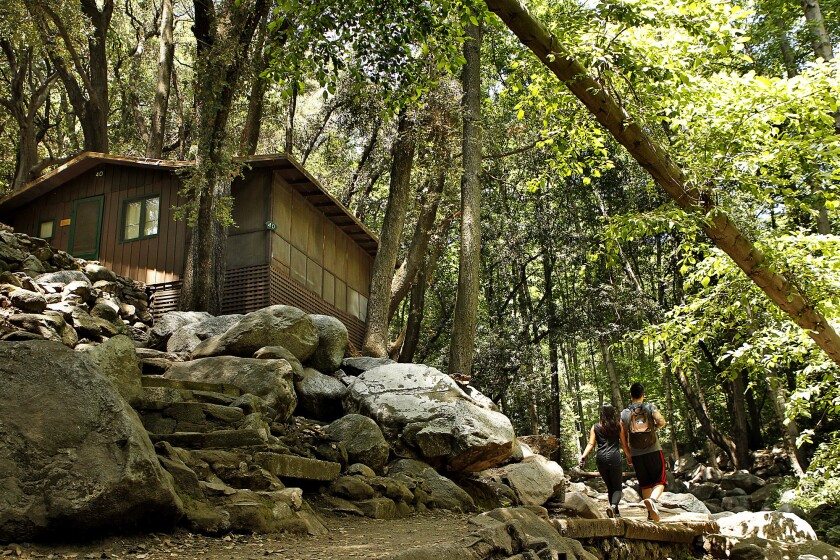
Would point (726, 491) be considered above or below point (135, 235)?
below

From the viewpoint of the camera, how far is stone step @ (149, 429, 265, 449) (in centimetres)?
712

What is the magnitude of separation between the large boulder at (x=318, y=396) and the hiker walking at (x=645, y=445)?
16.2ft

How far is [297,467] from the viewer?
7398mm

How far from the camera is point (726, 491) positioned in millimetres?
21172

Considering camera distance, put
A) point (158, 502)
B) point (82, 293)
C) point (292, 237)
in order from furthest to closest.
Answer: point (292, 237) → point (82, 293) → point (158, 502)

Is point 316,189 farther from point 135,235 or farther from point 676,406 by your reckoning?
point 676,406

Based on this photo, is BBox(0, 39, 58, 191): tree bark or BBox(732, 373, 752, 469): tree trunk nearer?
BBox(0, 39, 58, 191): tree bark

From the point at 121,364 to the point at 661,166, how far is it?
5954mm

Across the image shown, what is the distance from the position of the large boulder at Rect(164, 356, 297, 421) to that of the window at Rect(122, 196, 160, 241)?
8172 millimetres

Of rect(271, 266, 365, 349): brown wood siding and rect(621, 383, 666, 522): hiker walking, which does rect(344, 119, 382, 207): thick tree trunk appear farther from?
rect(621, 383, 666, 522): hiker walking

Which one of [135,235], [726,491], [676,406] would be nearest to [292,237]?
[135,235]

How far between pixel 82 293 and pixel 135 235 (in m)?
5.14

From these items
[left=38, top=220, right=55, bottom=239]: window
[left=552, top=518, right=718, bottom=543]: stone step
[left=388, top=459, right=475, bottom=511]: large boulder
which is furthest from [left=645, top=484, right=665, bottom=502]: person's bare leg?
[left=38, top=220, right=55, bottom=239]: window

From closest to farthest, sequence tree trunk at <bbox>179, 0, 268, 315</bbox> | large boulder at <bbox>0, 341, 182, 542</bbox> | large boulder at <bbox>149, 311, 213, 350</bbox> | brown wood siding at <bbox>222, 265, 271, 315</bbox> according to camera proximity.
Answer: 1. large boulder at <bbox>0, 341, 182, 542</bbox>
2. large boulder at <bbox>149, 311, 213, 350</bbox>
3. tree trunk at <bbox>179, 0, 268, 315</bbox>
4. brown wood siding at <bbox>222, 265, 271, 315</bbox>
